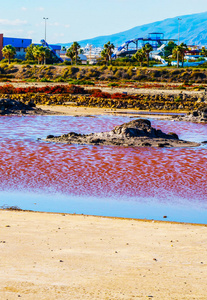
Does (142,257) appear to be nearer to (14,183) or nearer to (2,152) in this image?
(14,183)

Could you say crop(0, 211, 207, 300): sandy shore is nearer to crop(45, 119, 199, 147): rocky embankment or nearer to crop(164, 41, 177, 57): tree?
crop(45, 119, 199, 147): rocky embankment

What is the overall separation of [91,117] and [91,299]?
2573cm

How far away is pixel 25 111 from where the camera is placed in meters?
32.0

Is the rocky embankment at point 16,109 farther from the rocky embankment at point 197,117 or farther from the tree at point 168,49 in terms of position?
the tree at point 168,49

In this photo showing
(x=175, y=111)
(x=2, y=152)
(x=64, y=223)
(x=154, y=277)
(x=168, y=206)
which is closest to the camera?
(x=154, y=277)

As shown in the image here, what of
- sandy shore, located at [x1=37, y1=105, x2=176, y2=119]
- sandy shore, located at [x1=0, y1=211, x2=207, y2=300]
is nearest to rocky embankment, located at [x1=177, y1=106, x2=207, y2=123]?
sandy shore, located at [x1=37, y1=105, x2=176, y2=119]

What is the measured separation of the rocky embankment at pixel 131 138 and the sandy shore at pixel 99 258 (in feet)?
34.0

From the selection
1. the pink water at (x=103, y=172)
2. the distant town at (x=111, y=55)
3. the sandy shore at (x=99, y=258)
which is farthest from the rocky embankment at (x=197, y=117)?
the distant town at (x=111, y=55)

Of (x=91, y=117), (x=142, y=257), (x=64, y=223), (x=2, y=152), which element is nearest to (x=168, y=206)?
(x=64, y=223)

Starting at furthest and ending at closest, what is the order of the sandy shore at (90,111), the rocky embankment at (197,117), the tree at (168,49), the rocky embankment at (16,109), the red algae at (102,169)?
1. the tree at (168,49)
2. the sandy shore at (90,111)
3. the rocky embankment at (16,109)
4. the rocky embankment at (197,117)
5. the red algae at (102,169)

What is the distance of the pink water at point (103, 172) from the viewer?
1174 centimetres

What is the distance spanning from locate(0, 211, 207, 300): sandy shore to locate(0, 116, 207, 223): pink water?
2.32 metres

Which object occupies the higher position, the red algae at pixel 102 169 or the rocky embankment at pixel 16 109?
the rocky embankment at pixel 16 109

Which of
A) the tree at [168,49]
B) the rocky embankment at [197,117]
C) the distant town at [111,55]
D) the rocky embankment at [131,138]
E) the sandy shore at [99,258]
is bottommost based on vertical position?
the sandy shore at [99,258]
